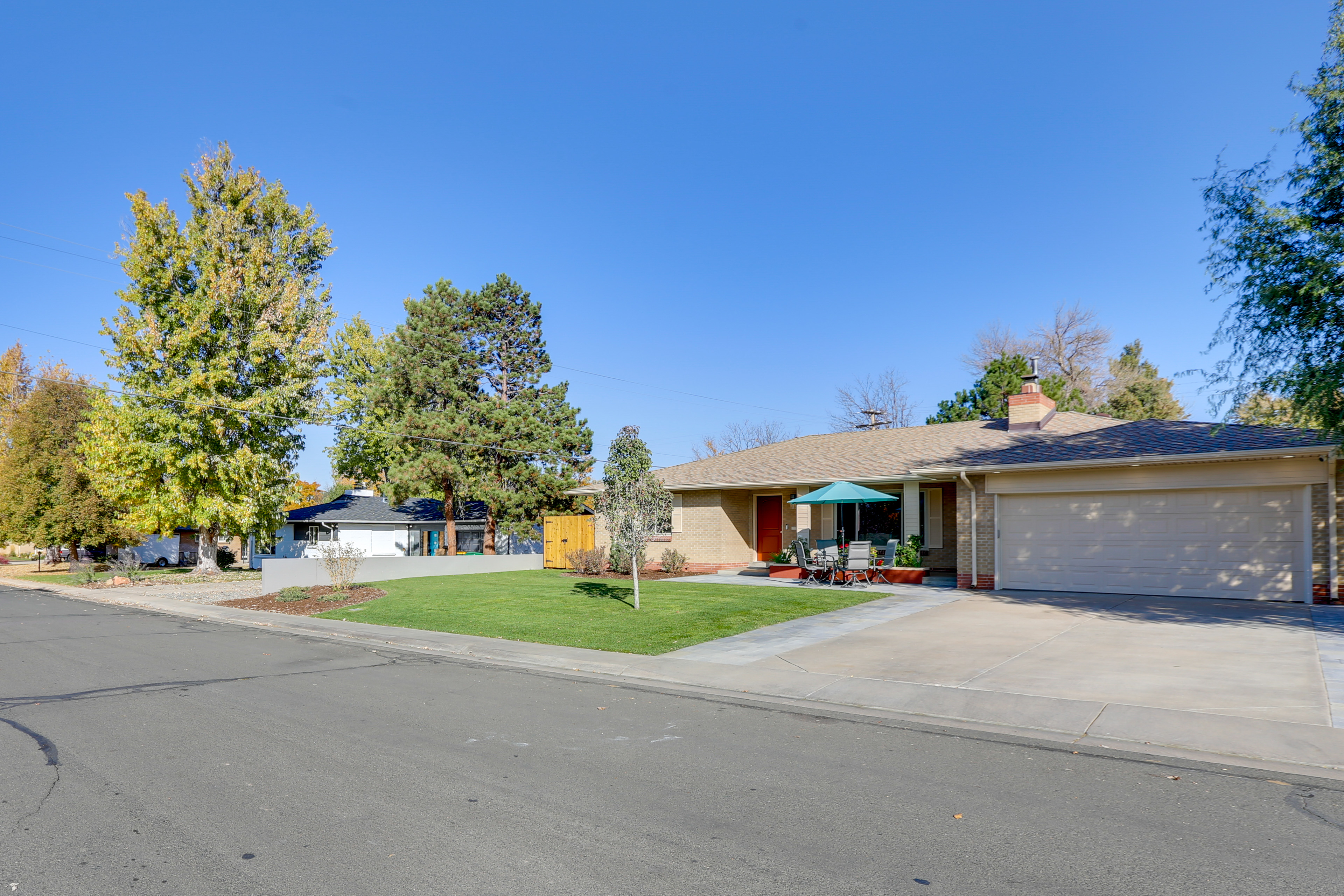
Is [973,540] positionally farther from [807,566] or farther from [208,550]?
[208,550]

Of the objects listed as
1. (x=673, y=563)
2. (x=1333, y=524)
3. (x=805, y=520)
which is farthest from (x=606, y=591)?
(x=1333, y=524)

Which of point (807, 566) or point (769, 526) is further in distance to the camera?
point (769, 526)

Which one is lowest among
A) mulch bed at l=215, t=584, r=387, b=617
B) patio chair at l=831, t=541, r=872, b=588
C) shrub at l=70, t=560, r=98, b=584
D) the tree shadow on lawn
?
shrub at l=70, t=560, r=98, b=584

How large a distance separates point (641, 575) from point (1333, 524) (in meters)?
16.0

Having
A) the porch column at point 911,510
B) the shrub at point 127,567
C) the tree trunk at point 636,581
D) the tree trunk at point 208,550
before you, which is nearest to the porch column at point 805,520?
the porch column at point 911,510

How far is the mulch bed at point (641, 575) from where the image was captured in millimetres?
22828

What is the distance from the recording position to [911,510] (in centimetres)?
2198

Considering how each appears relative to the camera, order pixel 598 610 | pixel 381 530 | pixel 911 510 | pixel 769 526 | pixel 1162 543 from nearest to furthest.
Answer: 1. pixel 598 610
2. pixel 1162 543
3. pixel 911 510
4. pixel 769 526
5. pixel 381 530

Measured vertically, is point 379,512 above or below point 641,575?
above

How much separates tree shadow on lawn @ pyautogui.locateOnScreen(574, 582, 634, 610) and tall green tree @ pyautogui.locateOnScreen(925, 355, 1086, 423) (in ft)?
59.5

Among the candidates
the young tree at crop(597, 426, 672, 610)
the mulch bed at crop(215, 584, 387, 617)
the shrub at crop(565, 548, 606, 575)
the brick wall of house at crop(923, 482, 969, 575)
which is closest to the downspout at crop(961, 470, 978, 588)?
the brick wall of house at crop(923, 482, 969, 575)

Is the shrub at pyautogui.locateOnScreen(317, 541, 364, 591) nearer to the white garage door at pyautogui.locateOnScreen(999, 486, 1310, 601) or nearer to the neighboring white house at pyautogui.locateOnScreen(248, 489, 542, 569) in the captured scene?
the white garage door at pyautogui.locateOnScreen(999, 486, 1310, 601)

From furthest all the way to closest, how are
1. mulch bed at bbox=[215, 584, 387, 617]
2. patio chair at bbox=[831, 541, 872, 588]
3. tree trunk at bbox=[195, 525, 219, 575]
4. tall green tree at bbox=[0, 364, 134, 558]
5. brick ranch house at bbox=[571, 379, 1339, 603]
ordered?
tall green tree at bbox=[0, 364, 134, 558] → tree trunk at bbox=[195, 525, 219, 575] → patio chair at bbox=[831, 541, 872, 588] → mulch bed at bbox=[215, 584, 387, 617] → brick ranch house at bbox=[571, 379, 1339, 603]

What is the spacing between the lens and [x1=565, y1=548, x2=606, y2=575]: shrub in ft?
79.3
